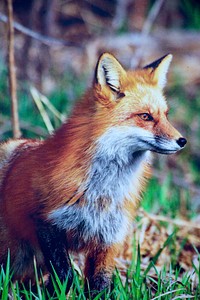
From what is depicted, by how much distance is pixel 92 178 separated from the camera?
3893mm

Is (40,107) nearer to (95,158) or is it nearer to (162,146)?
(95,158)

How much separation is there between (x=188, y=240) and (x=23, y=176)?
2.29 m

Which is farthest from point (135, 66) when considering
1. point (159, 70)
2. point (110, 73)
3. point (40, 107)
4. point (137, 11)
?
point (137, 11)

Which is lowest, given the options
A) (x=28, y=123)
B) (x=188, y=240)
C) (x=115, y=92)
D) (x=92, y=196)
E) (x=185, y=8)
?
(x=188, y=240)

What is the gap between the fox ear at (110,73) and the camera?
3963 mm

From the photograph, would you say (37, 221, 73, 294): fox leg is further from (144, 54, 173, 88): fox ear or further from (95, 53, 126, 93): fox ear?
(144, 54, 173, 88): fox ear

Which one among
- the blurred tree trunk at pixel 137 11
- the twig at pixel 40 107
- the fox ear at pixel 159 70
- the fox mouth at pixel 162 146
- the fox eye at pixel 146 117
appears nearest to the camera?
the fox mouth at pixel 162 146

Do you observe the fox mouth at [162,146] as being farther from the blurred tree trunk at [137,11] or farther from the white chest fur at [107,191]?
the blurred tree trunk at [137,11]

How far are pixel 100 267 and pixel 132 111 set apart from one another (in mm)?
1061

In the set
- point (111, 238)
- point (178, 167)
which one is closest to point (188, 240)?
point (111, 238)

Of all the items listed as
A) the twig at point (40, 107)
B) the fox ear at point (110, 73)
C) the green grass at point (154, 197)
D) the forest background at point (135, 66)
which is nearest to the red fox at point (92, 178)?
the fox ear at point (110, 73)

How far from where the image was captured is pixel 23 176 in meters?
4.02

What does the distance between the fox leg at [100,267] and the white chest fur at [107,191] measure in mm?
98

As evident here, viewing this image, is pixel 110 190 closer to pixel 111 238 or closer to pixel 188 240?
pixel 111 238
